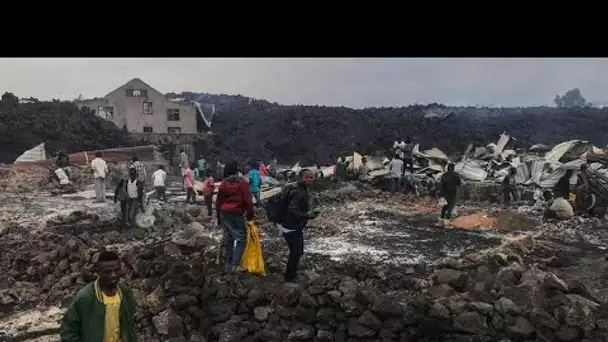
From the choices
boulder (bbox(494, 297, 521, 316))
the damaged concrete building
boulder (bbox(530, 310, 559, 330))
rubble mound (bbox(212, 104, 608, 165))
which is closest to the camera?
boulder (bbox(530, 310, 559, 330))

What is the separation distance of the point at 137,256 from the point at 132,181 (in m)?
2.30

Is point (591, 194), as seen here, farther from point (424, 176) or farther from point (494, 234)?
point (424, 176)

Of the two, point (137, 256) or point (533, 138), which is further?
point (533, 138)

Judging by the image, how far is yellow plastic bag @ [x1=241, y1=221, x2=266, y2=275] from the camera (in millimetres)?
6190

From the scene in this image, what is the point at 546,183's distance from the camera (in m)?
9.66

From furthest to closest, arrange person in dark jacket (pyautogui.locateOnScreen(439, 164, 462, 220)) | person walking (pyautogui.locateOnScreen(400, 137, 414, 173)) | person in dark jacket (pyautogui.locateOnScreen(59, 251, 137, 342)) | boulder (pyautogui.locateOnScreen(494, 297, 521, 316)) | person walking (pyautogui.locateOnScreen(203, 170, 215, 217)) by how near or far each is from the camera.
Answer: person walking (pyautogui.locateOnScreen(400, 137, 414, 173))
person walking (pyautogui.locateOnScreen(203, 170, 215, 217))
person in dark jacket (pyautogui.locateOnScreen(439, 164, 462, 220))
boulder (pyautogui.locateOnScreen(494, 297, 521, 316))
person in dark jacket (pyautogui.locateOnScreen(59, 251, 137, 342))

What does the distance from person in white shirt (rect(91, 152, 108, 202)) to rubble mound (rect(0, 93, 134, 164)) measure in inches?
12.0

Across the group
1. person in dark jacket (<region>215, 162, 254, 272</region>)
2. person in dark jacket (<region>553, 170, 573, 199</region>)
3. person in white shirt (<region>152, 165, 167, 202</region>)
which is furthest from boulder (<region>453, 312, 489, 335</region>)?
person in white shirt (<region>152, 165, 167, 202</region>)

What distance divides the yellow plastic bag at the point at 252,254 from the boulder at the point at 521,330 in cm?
284

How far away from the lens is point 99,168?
30.2 feet

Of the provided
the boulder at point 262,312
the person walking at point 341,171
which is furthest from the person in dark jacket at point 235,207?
the person walking at point 341,171

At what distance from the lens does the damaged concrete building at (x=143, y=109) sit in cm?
909

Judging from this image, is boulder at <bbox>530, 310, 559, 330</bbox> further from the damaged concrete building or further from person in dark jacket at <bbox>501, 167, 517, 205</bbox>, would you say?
the damaged concrete building
